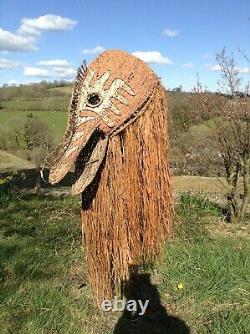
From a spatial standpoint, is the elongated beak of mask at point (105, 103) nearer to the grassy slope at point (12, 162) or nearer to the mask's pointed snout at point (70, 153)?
the mask's pointed snout at point (70, 153)

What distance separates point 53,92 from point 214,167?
8.28m

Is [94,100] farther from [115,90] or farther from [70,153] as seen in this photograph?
[70,153]

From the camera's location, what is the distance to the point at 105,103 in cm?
289

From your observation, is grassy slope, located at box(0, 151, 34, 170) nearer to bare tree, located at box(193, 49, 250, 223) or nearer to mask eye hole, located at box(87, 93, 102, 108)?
bare tree, located at box(193, 49, 250, 223)

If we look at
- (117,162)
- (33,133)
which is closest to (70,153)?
(117,162)

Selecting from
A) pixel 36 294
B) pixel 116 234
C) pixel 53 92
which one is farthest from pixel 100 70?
pixel 53 92

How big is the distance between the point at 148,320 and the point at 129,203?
117 centimetres

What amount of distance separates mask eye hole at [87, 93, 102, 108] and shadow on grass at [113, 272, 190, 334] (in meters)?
1.53

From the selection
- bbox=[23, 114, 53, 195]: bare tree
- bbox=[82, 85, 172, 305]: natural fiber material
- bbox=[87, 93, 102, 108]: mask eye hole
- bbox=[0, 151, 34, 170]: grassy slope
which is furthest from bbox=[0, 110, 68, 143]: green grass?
bbox=[87, 93, 102, 108]: mask eye hole

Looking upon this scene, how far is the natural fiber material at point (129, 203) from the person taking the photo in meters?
3.04

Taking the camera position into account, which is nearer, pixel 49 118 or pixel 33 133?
pixel 33 133

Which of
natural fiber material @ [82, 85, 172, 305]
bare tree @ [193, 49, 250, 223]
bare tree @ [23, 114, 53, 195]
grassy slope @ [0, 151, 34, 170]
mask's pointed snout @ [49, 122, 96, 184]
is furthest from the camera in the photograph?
grassy slope @ [0, 151, 34, 170]

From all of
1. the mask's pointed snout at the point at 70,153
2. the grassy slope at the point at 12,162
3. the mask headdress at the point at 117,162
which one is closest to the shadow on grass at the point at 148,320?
the mask headdress at the point at 117,162

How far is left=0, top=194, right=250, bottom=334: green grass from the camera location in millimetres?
3363
